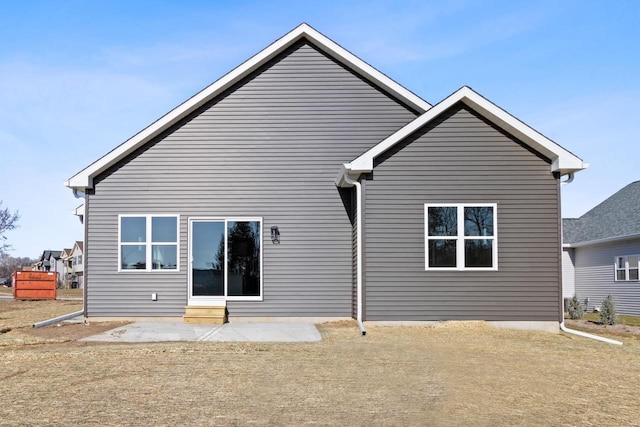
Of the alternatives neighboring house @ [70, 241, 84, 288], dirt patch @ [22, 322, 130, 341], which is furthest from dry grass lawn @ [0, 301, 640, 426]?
neighboring house @ [70, 241, 84, 288]

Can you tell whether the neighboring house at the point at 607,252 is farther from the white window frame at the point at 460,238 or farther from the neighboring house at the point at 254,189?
the neighboring house at the point at 254,189

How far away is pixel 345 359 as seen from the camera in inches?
354

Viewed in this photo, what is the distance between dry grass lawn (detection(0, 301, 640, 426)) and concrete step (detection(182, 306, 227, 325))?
3.15 meters

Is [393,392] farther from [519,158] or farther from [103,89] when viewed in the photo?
[103,89]

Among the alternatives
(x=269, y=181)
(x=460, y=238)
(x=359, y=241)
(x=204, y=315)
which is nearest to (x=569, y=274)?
(x=460, y=238)

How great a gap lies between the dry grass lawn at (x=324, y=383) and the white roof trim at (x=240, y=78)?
4.64 meters

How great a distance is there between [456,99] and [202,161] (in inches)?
245

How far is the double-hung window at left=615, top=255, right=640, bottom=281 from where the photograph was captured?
2302cm

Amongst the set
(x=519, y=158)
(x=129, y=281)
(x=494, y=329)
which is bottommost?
(x=494, y=329)

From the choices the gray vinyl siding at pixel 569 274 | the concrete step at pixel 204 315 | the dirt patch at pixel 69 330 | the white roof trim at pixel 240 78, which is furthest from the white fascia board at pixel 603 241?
the dirt patch at pixel 69 330

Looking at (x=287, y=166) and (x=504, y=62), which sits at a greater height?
(x=504, y=62)

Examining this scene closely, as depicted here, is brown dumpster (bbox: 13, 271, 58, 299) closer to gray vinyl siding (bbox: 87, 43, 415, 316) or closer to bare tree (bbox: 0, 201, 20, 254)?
gray vinyl siding (bbox: 87, 43, 415, 316)

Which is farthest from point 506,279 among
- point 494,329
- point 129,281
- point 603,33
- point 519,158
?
point 129,281

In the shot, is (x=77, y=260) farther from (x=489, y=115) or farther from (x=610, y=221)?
(x=489, y=115)
